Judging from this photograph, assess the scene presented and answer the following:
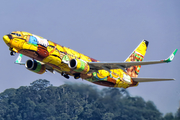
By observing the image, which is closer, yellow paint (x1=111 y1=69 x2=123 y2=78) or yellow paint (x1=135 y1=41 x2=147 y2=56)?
yellow paint (x1=111 y1=69 x2=123 y2=78)

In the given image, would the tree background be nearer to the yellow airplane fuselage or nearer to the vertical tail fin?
the vertical tail fin

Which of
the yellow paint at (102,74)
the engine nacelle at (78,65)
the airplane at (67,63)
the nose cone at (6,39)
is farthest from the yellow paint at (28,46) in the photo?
the yellow paint at (102,74)

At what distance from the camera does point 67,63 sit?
5475 centimetres

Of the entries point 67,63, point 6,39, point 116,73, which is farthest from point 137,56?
point 6,39

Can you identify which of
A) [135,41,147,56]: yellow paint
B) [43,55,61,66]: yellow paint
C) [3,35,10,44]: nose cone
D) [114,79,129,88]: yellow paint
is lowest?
[114,79,129,88]: yellow paint

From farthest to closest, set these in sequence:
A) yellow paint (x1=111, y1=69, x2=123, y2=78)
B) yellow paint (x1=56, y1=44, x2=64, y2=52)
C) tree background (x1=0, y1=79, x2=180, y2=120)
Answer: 1. tree background (x1=0, y1=79, x2=180, y2=120)
2. yellow paint (x1=111, y1=69, x2=123, y2=78)
3. yellow paint (x1=56, y1=44, x2=64, y2=52)

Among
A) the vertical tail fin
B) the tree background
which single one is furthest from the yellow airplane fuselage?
the tree background

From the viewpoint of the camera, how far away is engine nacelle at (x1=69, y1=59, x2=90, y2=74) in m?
54.0

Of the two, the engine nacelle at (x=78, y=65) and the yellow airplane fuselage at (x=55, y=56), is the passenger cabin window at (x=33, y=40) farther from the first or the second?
the engine nacelle at (x=78, y=65)

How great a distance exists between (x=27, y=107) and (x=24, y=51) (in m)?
79.6

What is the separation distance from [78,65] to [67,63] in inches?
72.4

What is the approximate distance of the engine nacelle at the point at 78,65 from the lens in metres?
54.0

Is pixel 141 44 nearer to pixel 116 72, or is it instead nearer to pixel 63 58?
pixel 116 72

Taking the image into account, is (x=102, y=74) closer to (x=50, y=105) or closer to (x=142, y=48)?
(x=142, y=48)
